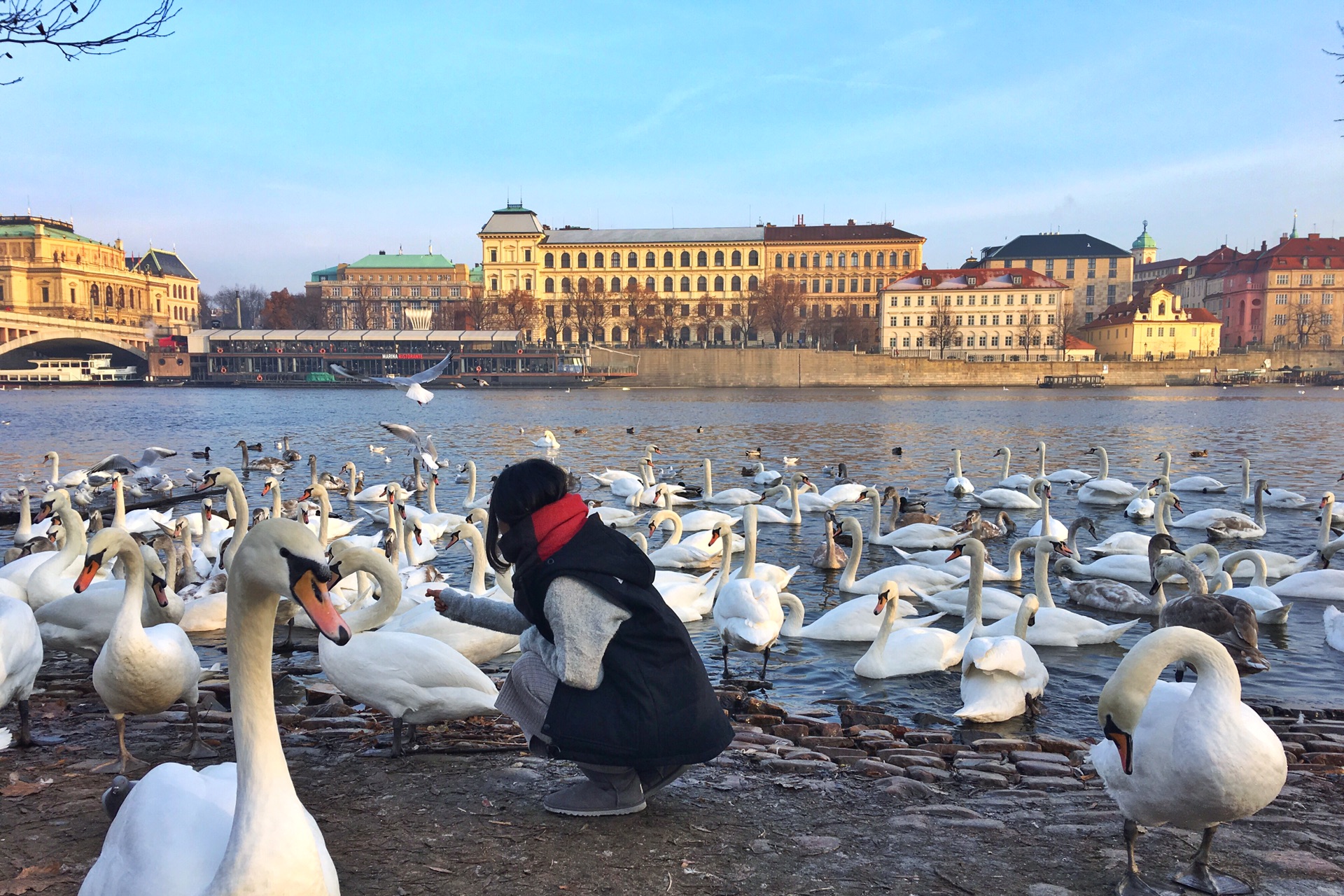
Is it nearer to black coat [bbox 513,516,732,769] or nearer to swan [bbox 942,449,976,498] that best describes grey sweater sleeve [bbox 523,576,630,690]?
black coat [bbox 513,516,732,769]

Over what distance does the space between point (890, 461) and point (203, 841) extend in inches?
892

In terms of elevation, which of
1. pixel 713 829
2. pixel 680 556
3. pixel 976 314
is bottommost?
pixel 680 556

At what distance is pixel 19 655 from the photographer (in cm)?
475

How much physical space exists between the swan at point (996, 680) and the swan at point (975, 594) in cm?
168

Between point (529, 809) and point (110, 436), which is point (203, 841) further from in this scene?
point (110, 436)

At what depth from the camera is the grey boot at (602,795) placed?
3.82m

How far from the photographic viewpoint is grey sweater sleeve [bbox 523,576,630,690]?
11.1 feet

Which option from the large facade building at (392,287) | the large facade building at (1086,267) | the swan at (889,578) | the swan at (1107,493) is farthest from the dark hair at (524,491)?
A: the large facade building at (392,287)

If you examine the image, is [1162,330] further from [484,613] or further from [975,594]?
[484,613]

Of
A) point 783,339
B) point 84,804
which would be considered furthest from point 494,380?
point 84,804

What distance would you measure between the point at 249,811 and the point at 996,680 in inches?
188

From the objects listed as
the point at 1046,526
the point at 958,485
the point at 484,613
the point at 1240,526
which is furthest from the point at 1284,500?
the point at 484,613

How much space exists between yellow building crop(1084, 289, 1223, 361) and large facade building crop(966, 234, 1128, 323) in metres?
→ 20.4

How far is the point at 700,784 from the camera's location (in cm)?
434
